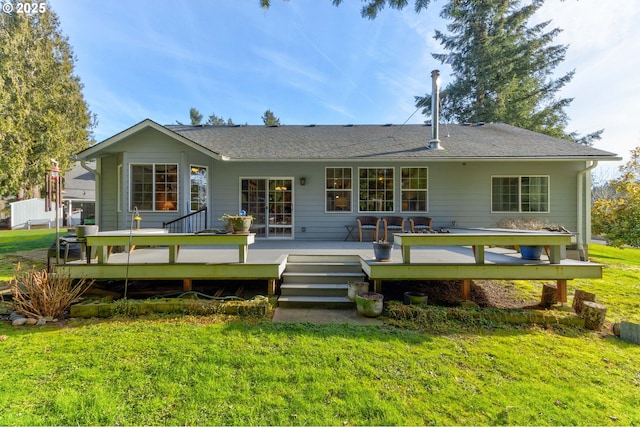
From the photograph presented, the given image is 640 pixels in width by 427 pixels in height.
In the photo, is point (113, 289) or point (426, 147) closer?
point (113, 289)

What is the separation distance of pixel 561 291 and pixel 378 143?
243 inches

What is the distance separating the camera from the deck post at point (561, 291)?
4.64m

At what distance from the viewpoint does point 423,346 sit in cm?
328

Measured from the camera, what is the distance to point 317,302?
4.39m

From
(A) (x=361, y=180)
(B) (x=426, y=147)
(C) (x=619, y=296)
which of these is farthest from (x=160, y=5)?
(C) (x=619, y=296)

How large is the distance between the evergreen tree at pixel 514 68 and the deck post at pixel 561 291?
15.8 m

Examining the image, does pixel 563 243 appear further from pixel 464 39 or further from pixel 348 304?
pixel 464 39

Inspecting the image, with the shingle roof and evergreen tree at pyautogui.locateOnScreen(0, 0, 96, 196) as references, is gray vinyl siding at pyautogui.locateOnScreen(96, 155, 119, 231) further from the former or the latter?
evergreen tree at pyautogui.locateOnScreen(0, 0, 96, 196)

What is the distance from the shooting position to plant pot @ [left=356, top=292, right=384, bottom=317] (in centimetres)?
405

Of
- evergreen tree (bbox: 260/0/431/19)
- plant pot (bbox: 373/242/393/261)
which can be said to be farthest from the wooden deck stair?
evergreen tree (bbox: 260/0/431/19)

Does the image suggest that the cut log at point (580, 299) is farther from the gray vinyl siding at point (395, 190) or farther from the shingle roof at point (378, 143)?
the shingle roof at point (378, 143)

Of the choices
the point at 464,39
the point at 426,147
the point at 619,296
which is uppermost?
the point at 464,39

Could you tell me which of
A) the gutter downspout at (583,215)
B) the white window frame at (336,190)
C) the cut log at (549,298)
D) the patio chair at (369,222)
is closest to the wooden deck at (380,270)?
the cut log at (549,298)

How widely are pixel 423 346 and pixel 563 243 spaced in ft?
10.2
